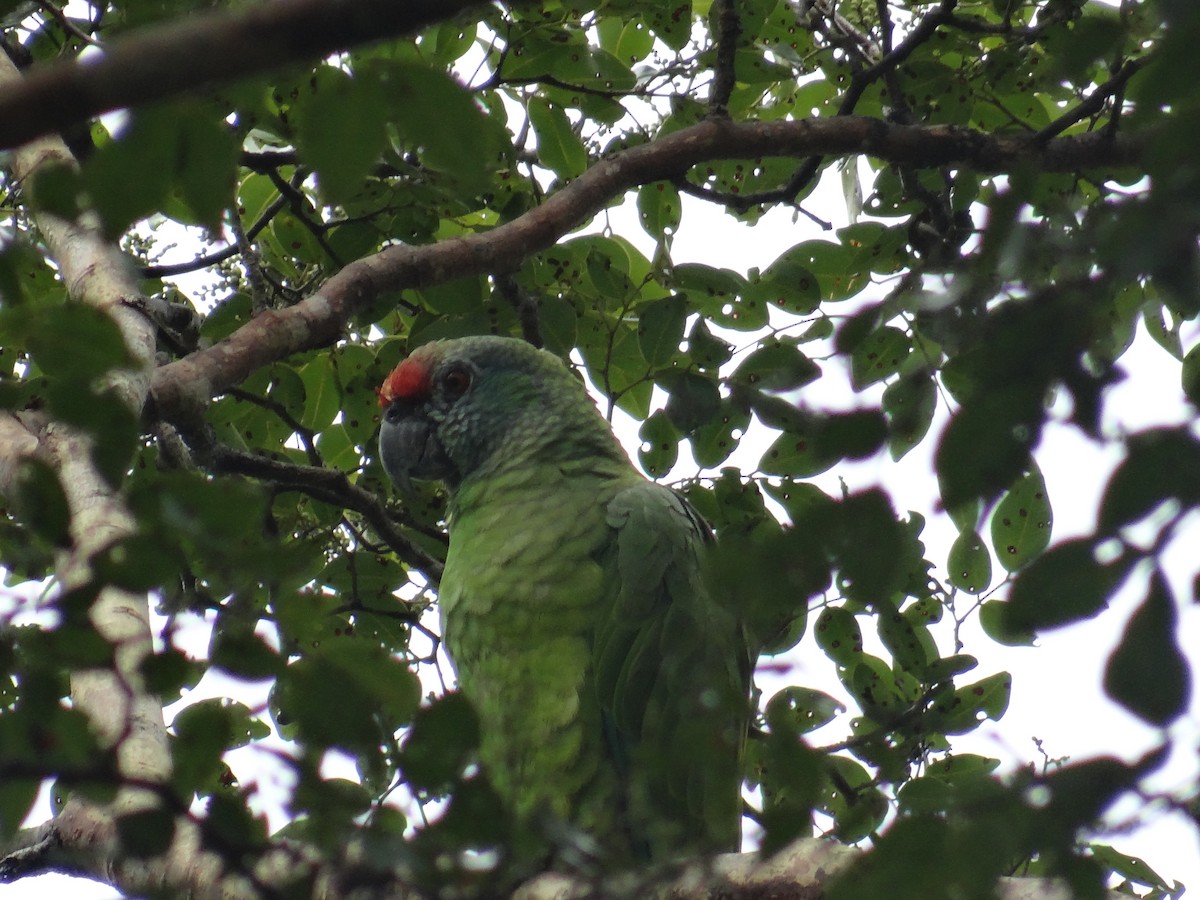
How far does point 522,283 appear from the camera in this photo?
3.10 metres

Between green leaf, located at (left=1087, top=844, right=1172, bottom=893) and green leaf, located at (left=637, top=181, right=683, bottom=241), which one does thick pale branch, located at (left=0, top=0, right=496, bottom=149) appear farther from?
green leaf, located at (left=637, top=181, right=683, bottom=241)

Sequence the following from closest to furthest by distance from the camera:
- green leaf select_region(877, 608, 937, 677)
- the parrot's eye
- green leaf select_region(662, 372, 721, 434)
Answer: green leaf select_region(662, 372, 721, 434) < green leaf select_region(877, 608, 937, 677) < the parrot's eye

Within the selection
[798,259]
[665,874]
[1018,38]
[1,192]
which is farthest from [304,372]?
[665,874]

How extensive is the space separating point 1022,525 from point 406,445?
165 centimetres

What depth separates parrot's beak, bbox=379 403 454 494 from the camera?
10.8ft

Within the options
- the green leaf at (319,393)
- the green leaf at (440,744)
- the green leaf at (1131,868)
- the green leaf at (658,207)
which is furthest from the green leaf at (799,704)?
the green leaf at (319,393)

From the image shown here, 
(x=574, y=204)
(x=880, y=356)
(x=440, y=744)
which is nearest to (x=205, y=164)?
(x=440, y=744)

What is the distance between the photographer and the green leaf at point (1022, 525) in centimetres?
262

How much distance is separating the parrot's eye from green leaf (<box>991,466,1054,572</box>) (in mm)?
1578

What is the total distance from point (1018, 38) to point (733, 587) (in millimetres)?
2097

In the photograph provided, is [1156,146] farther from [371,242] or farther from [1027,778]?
[371,242]

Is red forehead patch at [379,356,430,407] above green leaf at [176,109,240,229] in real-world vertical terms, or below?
above

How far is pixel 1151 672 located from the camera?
2.45 ft

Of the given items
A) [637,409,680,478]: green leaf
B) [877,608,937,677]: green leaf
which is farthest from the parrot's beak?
[877,608,937,677]: green leaf
